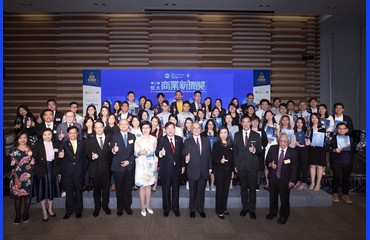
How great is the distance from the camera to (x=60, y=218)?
5.65 metres

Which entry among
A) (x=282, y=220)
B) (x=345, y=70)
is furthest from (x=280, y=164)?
(x=345, y=70)

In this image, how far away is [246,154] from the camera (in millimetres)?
5629

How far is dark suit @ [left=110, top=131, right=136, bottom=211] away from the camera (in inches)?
222

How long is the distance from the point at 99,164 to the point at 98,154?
0.16m

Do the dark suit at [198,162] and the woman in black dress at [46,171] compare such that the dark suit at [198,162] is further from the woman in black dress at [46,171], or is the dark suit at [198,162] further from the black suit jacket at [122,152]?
the woman in black dress at [46,171]

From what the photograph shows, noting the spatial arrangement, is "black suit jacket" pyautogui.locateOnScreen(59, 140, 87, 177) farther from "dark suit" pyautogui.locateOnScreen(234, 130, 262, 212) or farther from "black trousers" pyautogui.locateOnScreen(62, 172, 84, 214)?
"dark suit" pyautogui.locateOnScreen(234, 130, 262, 212)

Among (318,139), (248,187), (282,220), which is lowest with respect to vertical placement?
(282,220)

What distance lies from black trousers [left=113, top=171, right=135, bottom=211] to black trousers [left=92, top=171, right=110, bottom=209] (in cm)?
15

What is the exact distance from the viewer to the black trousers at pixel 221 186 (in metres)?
5.60

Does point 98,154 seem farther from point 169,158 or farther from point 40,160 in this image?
point 169,158

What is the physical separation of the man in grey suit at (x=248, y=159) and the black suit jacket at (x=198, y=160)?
1.39 feet

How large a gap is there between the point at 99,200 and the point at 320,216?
129 inches

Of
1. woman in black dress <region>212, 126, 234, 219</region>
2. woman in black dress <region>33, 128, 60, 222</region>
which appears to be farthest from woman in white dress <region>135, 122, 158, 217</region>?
woman in black dress <region>33, 128, 60, 222</region>

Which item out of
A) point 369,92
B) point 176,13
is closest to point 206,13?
point 176,13
